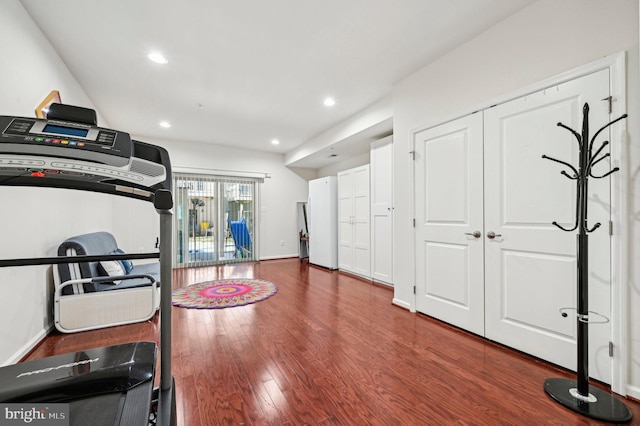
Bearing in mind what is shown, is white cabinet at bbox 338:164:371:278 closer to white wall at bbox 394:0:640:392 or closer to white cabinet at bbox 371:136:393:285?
white cabinet at bbox 371:136:393:285

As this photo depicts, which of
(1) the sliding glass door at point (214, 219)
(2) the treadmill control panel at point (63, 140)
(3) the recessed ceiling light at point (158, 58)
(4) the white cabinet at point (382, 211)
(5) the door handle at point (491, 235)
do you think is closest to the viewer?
(2) the treadmill control panel at point (63, 140)

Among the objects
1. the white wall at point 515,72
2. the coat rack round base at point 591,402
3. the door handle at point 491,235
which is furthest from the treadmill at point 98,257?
the white wall at point 515,72

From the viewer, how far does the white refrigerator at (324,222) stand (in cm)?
566

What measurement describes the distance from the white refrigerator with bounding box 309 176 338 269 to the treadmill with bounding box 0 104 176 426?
14.8 feet

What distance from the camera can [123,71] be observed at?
10.1 ft

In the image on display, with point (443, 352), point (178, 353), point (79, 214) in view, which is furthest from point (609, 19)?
point (79, 214)

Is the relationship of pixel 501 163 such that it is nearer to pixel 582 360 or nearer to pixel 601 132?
pixel 601 132

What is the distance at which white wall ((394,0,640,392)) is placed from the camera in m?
1.67

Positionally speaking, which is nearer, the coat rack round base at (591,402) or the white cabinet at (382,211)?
the coat rack round base at (591,402)

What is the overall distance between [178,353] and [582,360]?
279 cm

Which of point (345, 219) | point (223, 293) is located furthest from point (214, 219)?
point (345, 219)

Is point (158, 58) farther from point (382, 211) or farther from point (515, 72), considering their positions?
point (382, 211)

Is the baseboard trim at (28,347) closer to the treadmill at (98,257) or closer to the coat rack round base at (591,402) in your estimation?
the treadmill at (98,257)

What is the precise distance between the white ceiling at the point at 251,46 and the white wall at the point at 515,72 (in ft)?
0.48
